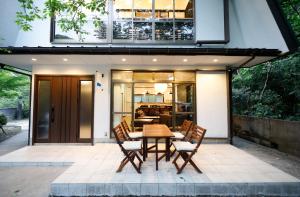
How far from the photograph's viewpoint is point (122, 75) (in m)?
7.39

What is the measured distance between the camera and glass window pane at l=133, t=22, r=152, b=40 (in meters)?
7.39

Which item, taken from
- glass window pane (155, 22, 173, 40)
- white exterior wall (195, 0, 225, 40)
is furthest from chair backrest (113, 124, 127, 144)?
white exterior wall (195, 0, 225, 40)

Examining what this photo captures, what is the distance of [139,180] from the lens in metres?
3.75

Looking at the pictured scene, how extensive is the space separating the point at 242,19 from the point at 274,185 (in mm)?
5966

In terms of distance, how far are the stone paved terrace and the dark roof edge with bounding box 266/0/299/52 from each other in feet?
11.2

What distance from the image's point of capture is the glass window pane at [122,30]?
738 centimetres

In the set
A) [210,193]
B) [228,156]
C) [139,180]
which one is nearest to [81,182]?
[139,180]

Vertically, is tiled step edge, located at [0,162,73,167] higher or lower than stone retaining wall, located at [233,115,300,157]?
lower

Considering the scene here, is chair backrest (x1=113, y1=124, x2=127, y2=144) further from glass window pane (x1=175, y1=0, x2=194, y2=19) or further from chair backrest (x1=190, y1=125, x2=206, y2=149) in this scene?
glass window pane (x1=175, y1=0, x2=194, y2=19)

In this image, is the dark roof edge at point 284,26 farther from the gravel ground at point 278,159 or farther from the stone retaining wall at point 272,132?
the gravel ground at point 278,159

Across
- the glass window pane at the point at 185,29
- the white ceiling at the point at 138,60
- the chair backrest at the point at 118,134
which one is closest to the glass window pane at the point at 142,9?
the glass window pane at the point at 185,29

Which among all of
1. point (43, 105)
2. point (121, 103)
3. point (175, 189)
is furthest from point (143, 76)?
point (175, 189)

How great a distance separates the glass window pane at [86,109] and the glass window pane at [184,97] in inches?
126

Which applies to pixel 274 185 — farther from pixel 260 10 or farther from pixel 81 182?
pixel 260 10
